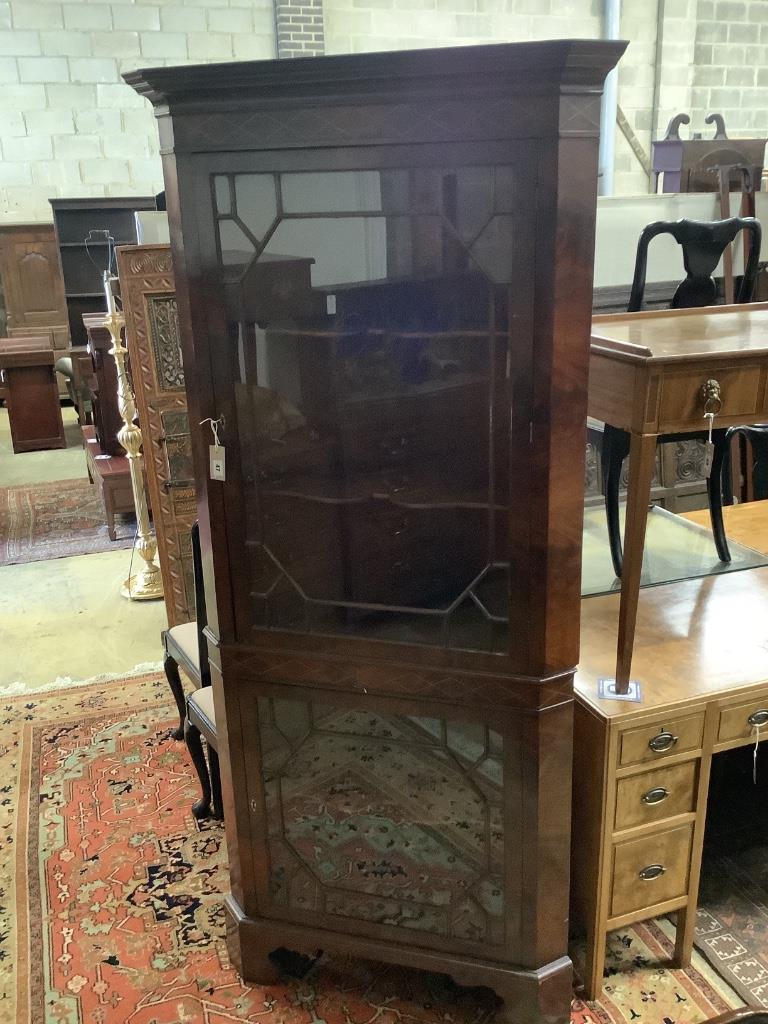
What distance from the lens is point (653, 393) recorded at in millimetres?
1726

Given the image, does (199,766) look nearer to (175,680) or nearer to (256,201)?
(175,680)

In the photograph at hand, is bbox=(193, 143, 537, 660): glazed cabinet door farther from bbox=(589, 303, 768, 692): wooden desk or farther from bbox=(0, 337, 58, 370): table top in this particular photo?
bbox=(0, 337, 58, 370): table top

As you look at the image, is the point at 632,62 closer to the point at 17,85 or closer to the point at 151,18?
the point at 151,18

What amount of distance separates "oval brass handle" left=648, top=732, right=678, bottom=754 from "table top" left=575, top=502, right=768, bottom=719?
0.21 feet

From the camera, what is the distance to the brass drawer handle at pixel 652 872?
190 cm

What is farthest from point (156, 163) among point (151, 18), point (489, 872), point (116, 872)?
point (489, 872)

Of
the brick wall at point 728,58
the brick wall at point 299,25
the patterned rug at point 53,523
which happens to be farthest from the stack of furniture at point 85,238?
the brick wall at point 728,58

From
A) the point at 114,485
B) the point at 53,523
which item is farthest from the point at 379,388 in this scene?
the point at 53,523

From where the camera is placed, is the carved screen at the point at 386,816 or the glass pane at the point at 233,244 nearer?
the glass pane at the point at 233,244

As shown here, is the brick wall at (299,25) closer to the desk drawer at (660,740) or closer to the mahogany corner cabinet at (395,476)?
the mahogany corner cabinet at (395,476)

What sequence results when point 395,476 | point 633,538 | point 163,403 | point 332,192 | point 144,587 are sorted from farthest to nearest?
point 144,587
point 163,403
point 633,538
point 395,476
point 332,192

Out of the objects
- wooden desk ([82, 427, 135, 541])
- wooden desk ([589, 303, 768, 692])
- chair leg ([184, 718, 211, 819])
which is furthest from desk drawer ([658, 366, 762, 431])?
wooden desk ([82, 427, 135, 541])

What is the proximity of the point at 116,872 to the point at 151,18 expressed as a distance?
286 inches

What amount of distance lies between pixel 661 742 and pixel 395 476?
82 cm
